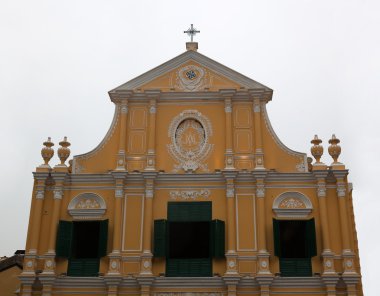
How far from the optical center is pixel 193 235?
19.1 m

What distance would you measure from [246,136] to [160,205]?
416 centimetres

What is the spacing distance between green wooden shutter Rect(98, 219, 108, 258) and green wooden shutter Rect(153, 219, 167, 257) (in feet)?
5.68

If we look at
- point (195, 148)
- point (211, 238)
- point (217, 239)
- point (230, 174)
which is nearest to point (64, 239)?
point (211, 238)

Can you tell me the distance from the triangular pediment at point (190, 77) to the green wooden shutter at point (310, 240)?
571 cm

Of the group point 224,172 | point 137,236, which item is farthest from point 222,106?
point 137,236

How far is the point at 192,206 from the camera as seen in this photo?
18.9 m

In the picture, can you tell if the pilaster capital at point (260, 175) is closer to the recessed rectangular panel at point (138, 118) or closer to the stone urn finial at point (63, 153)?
the recessed rectangular panel at point (138, 118)

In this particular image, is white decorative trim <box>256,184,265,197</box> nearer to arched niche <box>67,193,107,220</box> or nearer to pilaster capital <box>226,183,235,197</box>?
pilaster capital <box>226,183,235,197</box>

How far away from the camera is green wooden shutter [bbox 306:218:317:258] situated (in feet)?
58.7

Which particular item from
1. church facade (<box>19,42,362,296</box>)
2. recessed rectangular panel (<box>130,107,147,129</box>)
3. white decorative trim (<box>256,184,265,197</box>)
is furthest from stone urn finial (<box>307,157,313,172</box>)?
recessed rectangular panel (<box>130,107,147,129</box>)

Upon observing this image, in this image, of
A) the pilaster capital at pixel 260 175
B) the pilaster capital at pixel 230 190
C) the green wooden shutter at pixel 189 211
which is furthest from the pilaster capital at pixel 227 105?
the green wooden shutter at pixel 189 211

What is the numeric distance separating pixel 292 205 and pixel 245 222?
1835mm

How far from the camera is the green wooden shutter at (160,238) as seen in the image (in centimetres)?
1811

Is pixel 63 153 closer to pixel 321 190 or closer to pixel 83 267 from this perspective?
pixel 83 267
